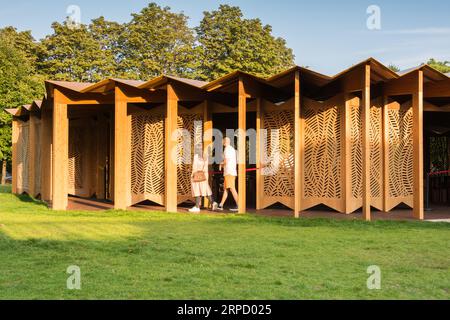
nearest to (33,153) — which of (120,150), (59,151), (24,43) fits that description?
(59,151)

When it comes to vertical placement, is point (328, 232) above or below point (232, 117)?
below

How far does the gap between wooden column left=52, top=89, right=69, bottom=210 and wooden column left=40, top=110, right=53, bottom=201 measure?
2.81 meters

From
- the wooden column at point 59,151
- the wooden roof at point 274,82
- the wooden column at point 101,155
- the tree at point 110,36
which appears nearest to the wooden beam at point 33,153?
the wooden column at point 101,155

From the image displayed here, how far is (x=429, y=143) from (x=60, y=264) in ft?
45.8

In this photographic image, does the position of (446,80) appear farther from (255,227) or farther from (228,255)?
(228,255)

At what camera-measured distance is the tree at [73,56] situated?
3500 centimetres

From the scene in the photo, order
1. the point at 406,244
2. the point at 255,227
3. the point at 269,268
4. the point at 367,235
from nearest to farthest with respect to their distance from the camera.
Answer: the point at 269,268, the point at 406,244, the point at 367,235, the point at 255,227

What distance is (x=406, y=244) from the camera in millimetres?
8250

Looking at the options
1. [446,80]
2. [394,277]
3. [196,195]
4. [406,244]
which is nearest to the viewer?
[394,277]

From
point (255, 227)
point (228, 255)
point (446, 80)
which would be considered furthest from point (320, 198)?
point (228, 255)

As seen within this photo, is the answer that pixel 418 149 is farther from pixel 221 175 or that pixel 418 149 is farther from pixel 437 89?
pixel 221 175

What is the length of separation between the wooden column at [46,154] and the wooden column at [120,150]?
411cm

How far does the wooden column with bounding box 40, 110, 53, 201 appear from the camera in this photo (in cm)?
1623

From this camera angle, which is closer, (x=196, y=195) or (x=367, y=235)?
(x=367, y=235)
